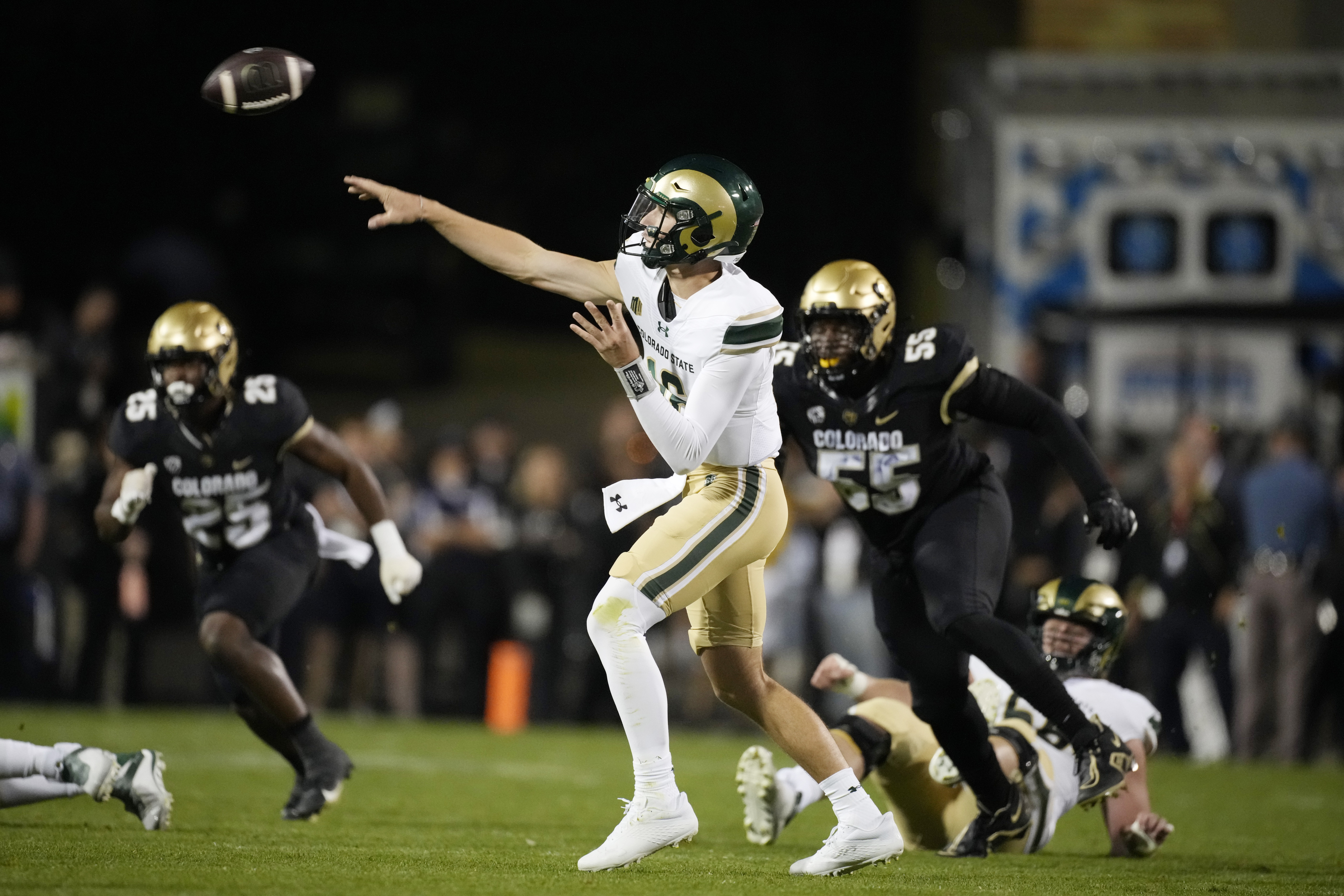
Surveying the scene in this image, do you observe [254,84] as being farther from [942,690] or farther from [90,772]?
[942,690]

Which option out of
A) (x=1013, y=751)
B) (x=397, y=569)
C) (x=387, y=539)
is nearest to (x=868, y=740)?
(x=1013, y=751)

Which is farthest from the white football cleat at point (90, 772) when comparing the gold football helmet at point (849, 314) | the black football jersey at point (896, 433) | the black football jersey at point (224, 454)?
the gold football helmet at point (849, 314)

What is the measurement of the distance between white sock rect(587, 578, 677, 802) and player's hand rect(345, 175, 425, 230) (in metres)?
1.27

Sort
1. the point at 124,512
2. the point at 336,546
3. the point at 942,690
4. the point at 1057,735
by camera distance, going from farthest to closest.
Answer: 1. the point at 336,546
2. the point at 124,512
3. the point at 1057,735
4. the point at 942,690

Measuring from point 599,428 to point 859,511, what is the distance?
12193 mm

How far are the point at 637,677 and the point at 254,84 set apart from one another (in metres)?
2.20

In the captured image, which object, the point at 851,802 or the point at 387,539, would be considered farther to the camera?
the point at 387,539

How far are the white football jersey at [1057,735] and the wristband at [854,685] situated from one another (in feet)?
1.28

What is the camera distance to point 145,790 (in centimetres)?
548

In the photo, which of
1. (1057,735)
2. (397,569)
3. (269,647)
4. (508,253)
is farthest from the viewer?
(269,647)

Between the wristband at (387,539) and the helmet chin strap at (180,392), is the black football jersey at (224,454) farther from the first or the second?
the wristband at (387,539)

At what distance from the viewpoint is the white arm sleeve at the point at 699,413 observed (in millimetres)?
4473

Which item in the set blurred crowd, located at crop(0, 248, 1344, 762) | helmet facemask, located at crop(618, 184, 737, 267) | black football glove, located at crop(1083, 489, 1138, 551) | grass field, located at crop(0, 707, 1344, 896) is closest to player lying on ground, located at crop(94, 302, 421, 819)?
grass field, located at crop(0, 707, 1344, 896)

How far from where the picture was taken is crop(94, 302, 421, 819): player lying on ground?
597 cm
